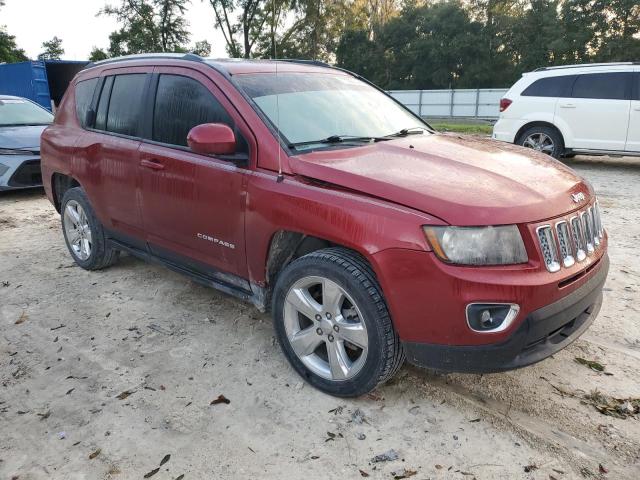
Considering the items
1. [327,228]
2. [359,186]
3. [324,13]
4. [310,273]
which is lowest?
[310,273]

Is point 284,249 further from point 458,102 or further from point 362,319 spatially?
point 458,102

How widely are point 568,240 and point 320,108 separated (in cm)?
171

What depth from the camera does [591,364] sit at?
10.2ft

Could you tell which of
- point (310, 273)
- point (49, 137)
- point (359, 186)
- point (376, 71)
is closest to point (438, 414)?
point (310, 273)

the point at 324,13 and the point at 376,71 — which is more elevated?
the point at 324,13

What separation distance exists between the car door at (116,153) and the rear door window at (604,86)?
26.7 ft

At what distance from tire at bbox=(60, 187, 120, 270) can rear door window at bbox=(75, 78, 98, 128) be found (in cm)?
64

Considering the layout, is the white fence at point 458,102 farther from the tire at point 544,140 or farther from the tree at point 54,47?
the tree at point 54,47

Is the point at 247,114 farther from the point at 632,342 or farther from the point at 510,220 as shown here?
the point at 632,342

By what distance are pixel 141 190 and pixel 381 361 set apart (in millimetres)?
2246

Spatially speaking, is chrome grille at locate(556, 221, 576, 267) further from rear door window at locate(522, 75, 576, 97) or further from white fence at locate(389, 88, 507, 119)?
white fence at locate(389, 88, 507, 119)

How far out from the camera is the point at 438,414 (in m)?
2.69

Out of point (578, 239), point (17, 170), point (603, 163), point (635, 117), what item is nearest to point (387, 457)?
point (578, 239)

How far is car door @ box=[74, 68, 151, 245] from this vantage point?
12.8 feet
